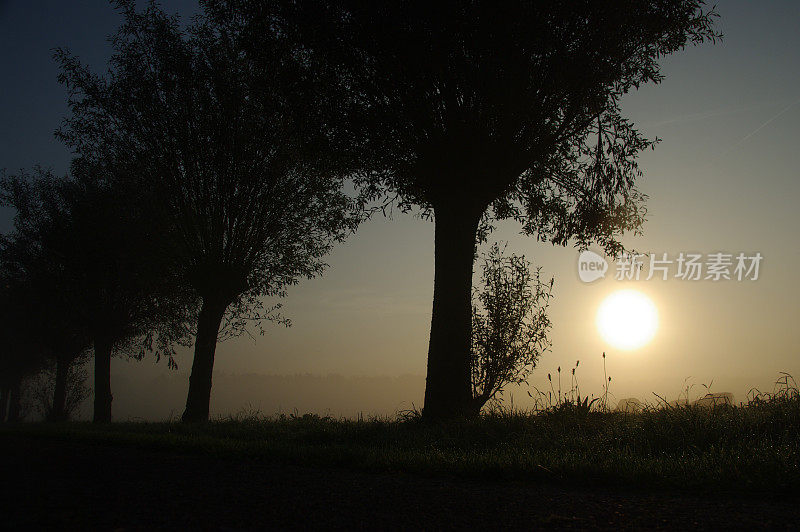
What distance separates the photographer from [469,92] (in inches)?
530

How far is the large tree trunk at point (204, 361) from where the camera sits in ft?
64.5

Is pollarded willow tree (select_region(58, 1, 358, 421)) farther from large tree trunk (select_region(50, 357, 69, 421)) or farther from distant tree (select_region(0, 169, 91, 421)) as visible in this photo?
large tree trunk (select_region(50, 357, 69, 421))

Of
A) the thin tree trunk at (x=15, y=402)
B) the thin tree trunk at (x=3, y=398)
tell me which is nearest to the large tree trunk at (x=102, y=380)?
the thin tree trunk at (x=15, y=402)

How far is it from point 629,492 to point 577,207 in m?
11.0

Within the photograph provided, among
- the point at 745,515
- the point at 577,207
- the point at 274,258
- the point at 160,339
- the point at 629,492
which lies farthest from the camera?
the point at 160,339

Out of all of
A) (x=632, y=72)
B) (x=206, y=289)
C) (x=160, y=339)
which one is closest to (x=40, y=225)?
(x=160, y=339)

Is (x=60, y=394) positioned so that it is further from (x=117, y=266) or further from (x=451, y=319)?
(x=451, y=319)

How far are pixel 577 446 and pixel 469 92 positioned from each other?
29.3 feet

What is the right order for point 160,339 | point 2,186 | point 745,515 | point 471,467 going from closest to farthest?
point 745,515
point 471,467
point 160,339
point 2,186

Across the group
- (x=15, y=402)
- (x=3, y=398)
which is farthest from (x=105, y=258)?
(x=3, y=398)

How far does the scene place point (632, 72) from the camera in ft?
47.2

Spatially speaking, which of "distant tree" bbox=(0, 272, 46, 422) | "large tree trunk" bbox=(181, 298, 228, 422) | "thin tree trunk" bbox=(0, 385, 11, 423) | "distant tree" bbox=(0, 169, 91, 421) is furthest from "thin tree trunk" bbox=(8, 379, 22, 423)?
"large tree trunk" bbox=(181, 298, 228, 422)

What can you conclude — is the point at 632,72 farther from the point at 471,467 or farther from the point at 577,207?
the point at 471,467

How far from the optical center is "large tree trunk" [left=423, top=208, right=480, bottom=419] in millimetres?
13227
